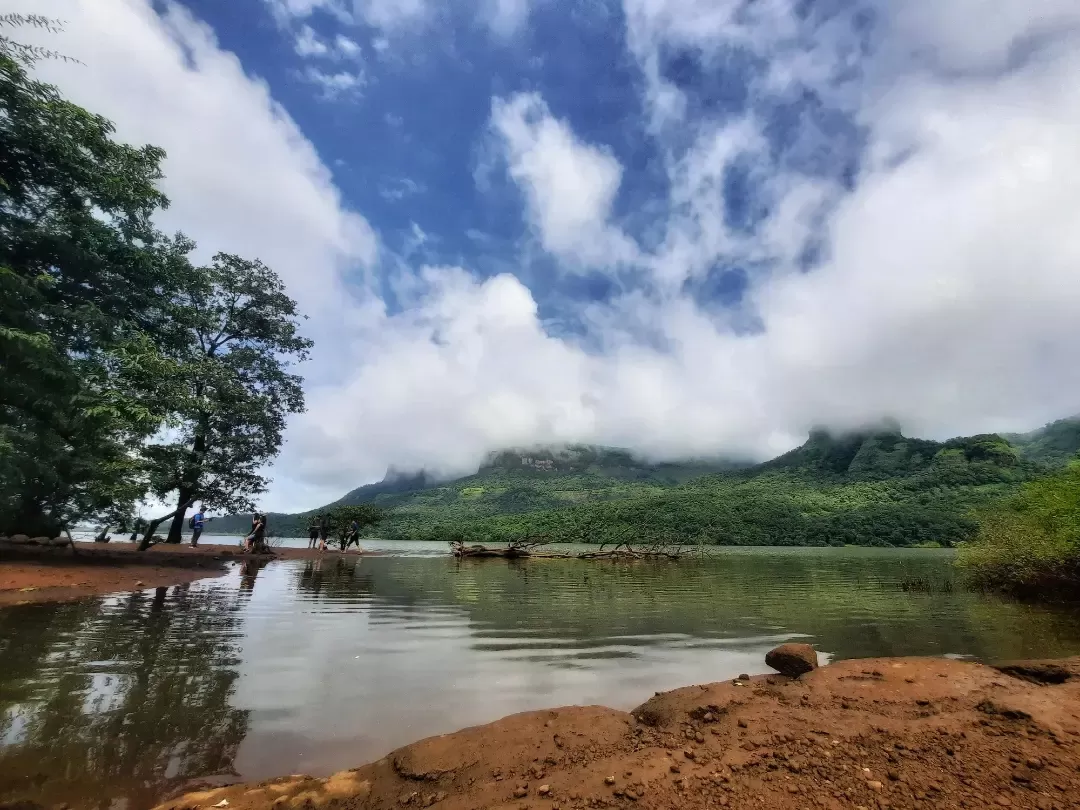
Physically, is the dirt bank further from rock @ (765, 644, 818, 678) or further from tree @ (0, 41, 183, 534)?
tree @ (0, 41, 183, 534)

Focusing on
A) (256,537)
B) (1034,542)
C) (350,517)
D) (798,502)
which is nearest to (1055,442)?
(798,502)

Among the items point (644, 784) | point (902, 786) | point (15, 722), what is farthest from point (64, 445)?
point (902, 786)

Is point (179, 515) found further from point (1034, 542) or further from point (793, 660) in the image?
point (1034, 542)

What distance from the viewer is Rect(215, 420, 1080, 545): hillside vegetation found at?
9181 centimetres

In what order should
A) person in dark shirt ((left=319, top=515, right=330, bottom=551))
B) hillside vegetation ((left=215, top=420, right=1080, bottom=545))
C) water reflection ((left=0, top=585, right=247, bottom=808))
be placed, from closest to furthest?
water reflection ((left=0, top=585, right=247, bottom=808)) → person in dark shirt ((left=319, top=515, right=330, bottom=551)) → hillside vegetation ((left=215, top=420, right=1080, bottom=545))

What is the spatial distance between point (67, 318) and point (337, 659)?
644 inches

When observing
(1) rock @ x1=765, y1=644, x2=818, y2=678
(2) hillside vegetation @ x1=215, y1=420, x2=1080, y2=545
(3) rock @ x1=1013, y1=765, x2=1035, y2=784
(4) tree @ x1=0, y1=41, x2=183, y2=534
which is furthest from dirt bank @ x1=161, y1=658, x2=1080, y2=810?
(2) hillside vegetation @ x1=215, y1=420, x2=1080, y2=545

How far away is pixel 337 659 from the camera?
949 centimetres

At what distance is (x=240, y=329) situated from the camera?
30859 mm

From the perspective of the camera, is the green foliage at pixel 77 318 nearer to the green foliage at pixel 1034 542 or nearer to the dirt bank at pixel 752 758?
the dirt bank at pixel 752 758

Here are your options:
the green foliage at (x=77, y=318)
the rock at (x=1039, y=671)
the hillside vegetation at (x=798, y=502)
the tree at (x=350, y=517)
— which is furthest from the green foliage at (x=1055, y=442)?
the green foliage at (x=77, y=318)

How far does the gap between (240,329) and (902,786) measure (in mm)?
34192

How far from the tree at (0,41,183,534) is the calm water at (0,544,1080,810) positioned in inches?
216

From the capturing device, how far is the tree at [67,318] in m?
15.9
